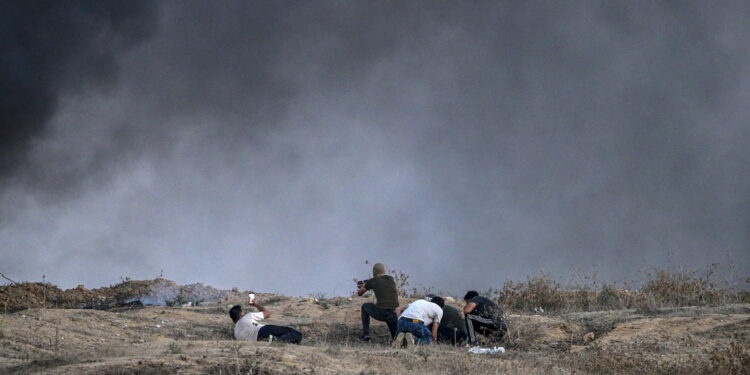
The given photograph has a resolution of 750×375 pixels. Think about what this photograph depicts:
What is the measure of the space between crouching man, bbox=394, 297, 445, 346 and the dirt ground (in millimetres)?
576

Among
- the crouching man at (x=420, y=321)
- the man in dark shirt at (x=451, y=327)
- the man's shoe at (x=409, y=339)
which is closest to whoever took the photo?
the man's shoe at (x=409, y=339)

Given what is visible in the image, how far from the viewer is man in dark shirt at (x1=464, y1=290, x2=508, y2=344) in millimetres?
16281

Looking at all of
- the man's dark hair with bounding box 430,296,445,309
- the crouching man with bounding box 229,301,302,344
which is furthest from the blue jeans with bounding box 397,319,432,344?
the crouching man with bounding box 229,301,302,344

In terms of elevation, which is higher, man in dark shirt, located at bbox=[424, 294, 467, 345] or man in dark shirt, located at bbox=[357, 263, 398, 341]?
man in dark shirt, located at bbox=[357, 263, 398, 341]

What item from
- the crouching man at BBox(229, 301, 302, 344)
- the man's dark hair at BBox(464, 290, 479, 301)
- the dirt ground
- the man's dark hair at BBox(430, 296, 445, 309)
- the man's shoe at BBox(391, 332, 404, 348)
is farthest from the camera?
the man's dark hair at BBox(464, 290, 479, 301)

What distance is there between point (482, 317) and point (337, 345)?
3286mm

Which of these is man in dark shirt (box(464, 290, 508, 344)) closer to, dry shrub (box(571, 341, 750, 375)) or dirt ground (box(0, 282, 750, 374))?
dirt ground (box(0, 282, 750, 374))

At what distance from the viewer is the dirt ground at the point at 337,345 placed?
10633mm

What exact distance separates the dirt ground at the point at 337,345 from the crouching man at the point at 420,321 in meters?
0.58

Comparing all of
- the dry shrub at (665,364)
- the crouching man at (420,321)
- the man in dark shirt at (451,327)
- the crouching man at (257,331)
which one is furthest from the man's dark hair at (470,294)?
the crouching man at (257,331)

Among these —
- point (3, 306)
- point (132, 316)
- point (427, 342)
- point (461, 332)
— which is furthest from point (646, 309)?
point (3, 306)

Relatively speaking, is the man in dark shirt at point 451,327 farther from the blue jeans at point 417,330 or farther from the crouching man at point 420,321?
the blue jeans at point 417,330

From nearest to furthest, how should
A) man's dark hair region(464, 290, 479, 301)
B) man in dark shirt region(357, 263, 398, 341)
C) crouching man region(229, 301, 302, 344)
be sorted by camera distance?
crouching man region(229, 301, 302, 344) → man's dark hair region(464, 290, 479, 301) → man in dark shirt region(357, 263, 398, 341)

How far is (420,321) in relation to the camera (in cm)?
1589
